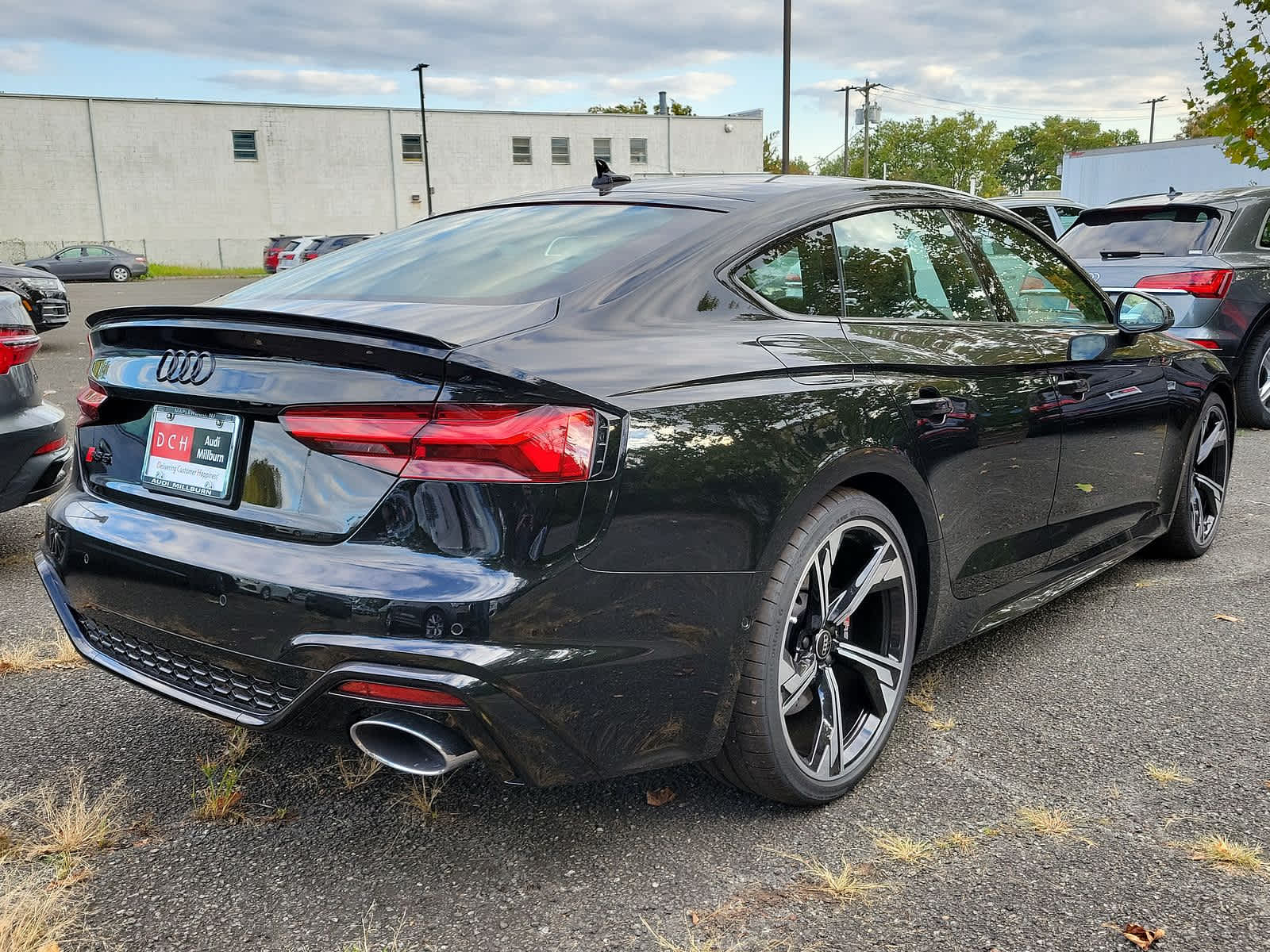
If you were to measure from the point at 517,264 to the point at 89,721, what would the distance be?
70.9 inches

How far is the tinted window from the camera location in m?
11.9

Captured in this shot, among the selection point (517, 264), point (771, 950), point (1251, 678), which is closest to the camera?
point (771, 950)

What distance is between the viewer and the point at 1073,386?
132 inches

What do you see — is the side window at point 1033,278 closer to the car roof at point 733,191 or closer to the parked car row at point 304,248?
the car roof at point 733,191

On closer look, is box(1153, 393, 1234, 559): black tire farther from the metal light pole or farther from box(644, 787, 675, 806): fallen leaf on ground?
the metal light pole

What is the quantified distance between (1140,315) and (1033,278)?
0.44m

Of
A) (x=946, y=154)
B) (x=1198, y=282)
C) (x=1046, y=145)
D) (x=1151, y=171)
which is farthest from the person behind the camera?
(x=1046, y=145)

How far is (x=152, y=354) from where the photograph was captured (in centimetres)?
236

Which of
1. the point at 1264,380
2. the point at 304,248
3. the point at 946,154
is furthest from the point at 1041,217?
the point at 946,154

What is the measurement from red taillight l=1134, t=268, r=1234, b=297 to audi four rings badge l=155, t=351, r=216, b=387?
22.0 ft

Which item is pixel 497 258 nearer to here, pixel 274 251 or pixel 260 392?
pixel 260 392

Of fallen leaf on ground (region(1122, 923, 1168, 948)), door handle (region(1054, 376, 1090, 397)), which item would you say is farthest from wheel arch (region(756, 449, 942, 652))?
fallen leaf on ground (region(1122, 923, 1168, 948))

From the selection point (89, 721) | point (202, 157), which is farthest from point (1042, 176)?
point (89, 721)

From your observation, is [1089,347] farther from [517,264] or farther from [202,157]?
[202,157]
